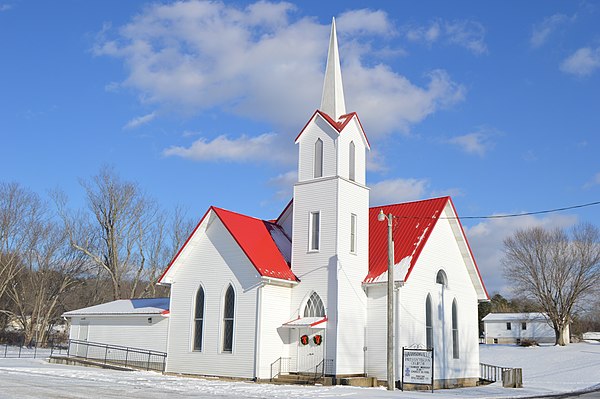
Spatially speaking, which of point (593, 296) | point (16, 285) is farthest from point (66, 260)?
point (593, 296)

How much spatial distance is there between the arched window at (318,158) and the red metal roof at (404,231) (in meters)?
4.36

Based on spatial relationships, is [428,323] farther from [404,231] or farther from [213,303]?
[213,303]

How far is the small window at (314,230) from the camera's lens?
94.1ft

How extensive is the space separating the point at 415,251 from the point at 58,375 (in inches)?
632

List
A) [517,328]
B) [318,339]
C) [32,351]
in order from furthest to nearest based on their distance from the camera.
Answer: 1. [517,328]
2. [32,351]
3. [318,339]

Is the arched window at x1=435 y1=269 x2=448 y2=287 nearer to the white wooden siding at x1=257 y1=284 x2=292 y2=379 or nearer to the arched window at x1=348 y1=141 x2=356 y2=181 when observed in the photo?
the arched window at x1=348 y1=141 x2=356 y2=181

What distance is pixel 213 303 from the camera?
28.8m

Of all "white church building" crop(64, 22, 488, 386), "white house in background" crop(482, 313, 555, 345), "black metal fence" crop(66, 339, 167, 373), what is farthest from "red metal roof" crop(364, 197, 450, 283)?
"white house in background" crop(482, 313, 555, 345)

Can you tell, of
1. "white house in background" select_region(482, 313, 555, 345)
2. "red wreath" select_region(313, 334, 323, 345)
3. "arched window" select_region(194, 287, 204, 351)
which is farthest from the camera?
"white house in background" select_region(482, 313, 555, 345)

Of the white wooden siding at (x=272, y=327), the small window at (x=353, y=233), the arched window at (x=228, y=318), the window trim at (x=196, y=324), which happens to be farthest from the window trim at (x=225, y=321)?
the small window at (x=353, y=233)

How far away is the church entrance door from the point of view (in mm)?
27203

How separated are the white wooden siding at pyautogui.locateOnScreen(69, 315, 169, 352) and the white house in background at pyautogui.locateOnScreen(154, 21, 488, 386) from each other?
4.26 feet

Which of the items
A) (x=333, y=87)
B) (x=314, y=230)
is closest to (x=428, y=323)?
(x=314, y=230)

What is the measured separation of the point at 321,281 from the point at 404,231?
532 centimetres
